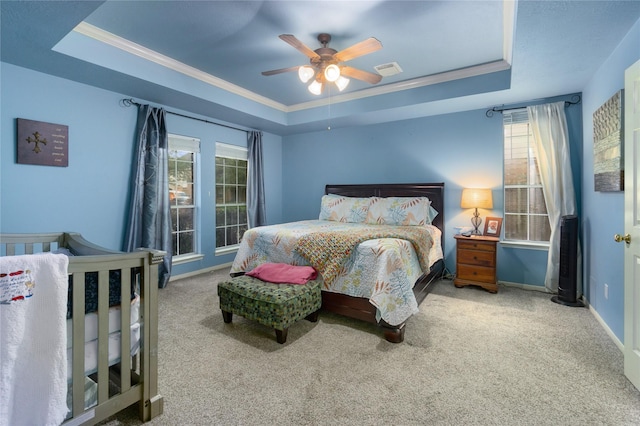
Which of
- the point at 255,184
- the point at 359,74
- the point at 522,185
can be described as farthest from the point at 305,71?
the point at 522,185

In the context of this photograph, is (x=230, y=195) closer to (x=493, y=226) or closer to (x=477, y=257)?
(x=477, y=257)

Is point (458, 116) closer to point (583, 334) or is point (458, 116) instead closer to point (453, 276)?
point (453, 276)

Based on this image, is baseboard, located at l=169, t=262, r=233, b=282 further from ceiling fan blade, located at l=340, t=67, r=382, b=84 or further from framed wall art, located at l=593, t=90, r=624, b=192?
framed wall art, located at l=593, t=90, r=624, b=192

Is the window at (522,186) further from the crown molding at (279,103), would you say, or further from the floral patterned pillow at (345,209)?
the floral patterned pillow at (345,209)

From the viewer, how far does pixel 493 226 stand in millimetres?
3836

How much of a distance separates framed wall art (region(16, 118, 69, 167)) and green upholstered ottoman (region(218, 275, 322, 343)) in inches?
84.7

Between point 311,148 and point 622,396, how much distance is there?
4816 millimetres

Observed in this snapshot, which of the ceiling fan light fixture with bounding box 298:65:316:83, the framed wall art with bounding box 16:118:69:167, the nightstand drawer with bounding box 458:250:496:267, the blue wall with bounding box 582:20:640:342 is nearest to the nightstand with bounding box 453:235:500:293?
the nightstand drawer with bounding box 458:250:496:267

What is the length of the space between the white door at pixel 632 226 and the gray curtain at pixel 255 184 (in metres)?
4.36

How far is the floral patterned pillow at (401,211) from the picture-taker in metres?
3.95

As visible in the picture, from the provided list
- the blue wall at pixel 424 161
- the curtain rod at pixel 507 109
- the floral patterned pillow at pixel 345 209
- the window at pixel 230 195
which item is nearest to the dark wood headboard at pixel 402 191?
the blue wall at pixel 424 161

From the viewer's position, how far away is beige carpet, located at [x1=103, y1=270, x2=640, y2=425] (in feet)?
5.22

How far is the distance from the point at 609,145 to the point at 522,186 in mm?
1507

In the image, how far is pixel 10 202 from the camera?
275 cm
